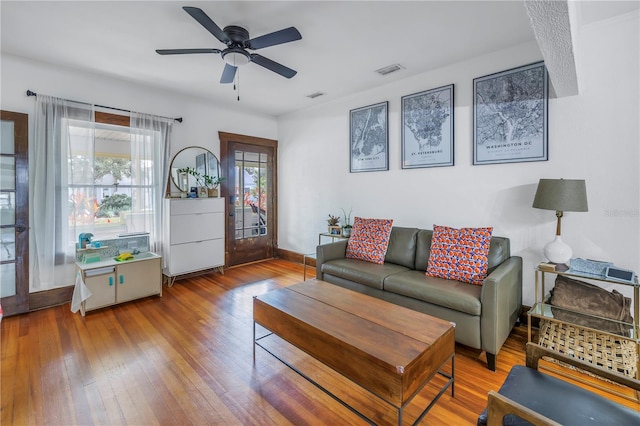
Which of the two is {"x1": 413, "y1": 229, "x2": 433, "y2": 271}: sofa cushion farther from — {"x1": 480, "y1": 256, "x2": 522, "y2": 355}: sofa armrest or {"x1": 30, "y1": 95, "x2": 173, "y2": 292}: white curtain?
{"x1": 30, "y1": 95, "x2": 173, "y2": 292}: white curtain

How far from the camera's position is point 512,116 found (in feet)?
9.36

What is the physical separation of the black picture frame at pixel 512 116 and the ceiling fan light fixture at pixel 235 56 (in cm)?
237

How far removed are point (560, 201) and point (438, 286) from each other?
3.82 feet

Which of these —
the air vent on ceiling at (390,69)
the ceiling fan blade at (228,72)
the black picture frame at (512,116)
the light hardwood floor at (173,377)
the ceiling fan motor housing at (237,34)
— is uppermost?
the air vent on ceiling at (390,69)

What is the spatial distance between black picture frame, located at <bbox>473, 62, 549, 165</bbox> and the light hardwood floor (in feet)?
5.64

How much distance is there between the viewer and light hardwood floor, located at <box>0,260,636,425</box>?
1.68 metres

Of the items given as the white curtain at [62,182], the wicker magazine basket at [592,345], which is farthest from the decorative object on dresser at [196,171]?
the wicker magazine basket at [592,345]

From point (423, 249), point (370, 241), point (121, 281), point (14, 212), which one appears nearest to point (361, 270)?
point (370, 241)

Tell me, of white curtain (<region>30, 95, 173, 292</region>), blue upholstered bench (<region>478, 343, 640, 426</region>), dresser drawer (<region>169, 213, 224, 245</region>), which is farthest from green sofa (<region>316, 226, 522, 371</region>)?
white curtain (<region>30, 95, 173, 292</region>)

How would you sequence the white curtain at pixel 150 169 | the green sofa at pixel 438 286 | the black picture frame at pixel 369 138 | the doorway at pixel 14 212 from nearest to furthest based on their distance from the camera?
the green sofa at pixel 438 286 < the doorway at pixel 14 212 < the white curtain at pixel 150 169 < the black picture frame at pixel 369 138

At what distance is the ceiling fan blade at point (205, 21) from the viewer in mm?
1897

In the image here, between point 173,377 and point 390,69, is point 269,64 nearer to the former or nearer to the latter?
point 390,69

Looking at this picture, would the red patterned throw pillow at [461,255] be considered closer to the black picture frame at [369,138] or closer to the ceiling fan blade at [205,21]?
the black picture frame at [369,138]

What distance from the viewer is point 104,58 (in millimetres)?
3057
